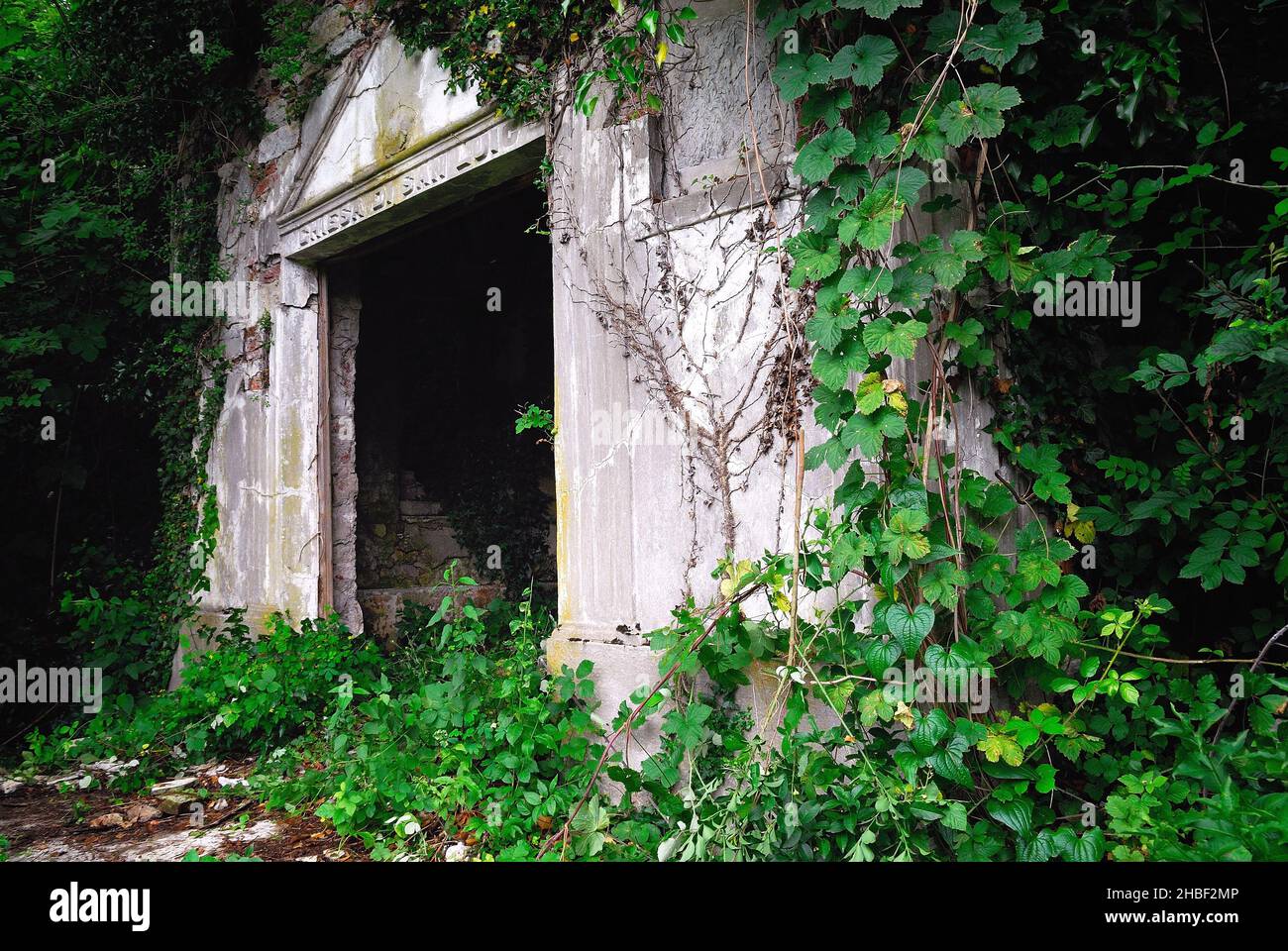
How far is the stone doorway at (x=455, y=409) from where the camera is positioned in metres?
6.67

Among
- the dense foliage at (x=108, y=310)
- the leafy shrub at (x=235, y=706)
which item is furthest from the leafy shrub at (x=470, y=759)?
the dense foliage at (x=108, y=310)

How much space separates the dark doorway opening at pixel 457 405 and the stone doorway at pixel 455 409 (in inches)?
0.4

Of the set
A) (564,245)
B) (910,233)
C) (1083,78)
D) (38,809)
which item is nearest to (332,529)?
(38,809)

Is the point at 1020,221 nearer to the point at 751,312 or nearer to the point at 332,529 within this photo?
the point at 751,312

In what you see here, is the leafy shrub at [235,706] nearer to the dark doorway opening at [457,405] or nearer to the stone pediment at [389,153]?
the dark doorway opening at [457,405]

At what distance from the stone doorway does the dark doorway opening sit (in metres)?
0.01

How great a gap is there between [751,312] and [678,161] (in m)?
0.72

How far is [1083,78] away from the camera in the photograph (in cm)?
277

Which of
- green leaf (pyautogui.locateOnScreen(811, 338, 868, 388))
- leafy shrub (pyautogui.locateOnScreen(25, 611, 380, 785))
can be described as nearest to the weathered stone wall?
green leaf (pyautogui.locateOnScreen(811, 338, 868, 388))

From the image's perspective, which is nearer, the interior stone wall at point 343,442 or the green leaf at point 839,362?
the green leaf at point 839,362

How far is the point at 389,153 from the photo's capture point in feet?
14.5

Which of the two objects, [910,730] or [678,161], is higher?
[678,161]

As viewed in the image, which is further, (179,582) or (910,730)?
(179,582)

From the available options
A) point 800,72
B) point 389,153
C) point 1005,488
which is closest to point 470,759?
point 1005,488
